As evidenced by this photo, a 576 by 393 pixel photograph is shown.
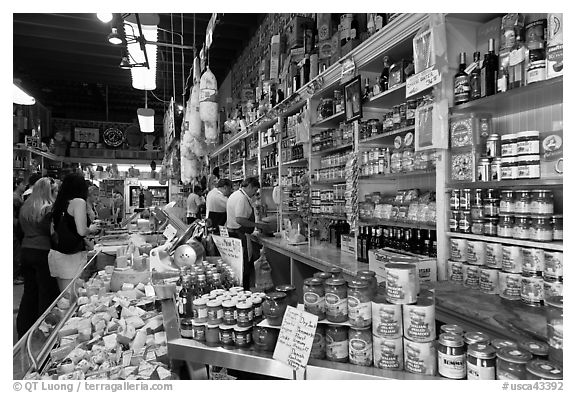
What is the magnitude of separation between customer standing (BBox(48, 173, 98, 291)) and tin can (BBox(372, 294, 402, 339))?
3.33 metres

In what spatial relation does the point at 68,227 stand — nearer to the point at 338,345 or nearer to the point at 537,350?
the point at 338,345

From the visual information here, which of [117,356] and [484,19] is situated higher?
[484,19]

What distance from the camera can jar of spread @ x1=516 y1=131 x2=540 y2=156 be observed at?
1843 millimetres

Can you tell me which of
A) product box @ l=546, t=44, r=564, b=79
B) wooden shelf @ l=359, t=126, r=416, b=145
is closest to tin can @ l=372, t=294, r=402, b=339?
product box @ l=546, t=44, r=564, b=79

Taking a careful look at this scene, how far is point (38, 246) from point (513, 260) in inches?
162

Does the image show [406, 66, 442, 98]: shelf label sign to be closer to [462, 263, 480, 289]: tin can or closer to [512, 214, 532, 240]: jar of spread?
[512, 214, 532, 240]: jar of spread

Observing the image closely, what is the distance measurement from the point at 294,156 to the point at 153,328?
295 cm

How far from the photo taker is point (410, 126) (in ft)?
8.79

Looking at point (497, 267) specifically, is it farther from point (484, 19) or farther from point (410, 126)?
point (484, 19)

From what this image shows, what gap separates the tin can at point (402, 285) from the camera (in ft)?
3.90
